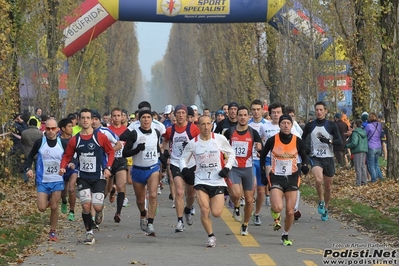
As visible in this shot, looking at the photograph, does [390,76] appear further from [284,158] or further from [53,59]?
[53,59]

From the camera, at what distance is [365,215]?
16.0 m

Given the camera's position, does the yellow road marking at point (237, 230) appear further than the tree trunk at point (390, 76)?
No

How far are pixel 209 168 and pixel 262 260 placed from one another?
2058 mm

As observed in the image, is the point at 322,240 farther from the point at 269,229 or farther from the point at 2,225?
the point at 2,225

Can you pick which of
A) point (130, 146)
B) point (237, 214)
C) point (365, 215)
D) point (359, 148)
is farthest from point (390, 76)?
point (130, 146)

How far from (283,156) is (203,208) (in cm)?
142

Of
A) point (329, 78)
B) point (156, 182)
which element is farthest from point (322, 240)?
point (329, 78)

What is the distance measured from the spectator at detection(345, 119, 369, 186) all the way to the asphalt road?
6.05m

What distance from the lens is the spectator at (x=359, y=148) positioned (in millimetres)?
21625

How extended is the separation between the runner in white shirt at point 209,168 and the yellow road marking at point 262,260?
1.16 m

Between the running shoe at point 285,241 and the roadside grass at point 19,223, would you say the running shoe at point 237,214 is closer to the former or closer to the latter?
the running shoe at point 285,241

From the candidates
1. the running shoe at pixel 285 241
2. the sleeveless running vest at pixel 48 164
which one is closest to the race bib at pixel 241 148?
the running shoe at pixel 285 241

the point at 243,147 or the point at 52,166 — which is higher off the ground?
the point at 243,147

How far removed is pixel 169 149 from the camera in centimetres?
A: 1526
